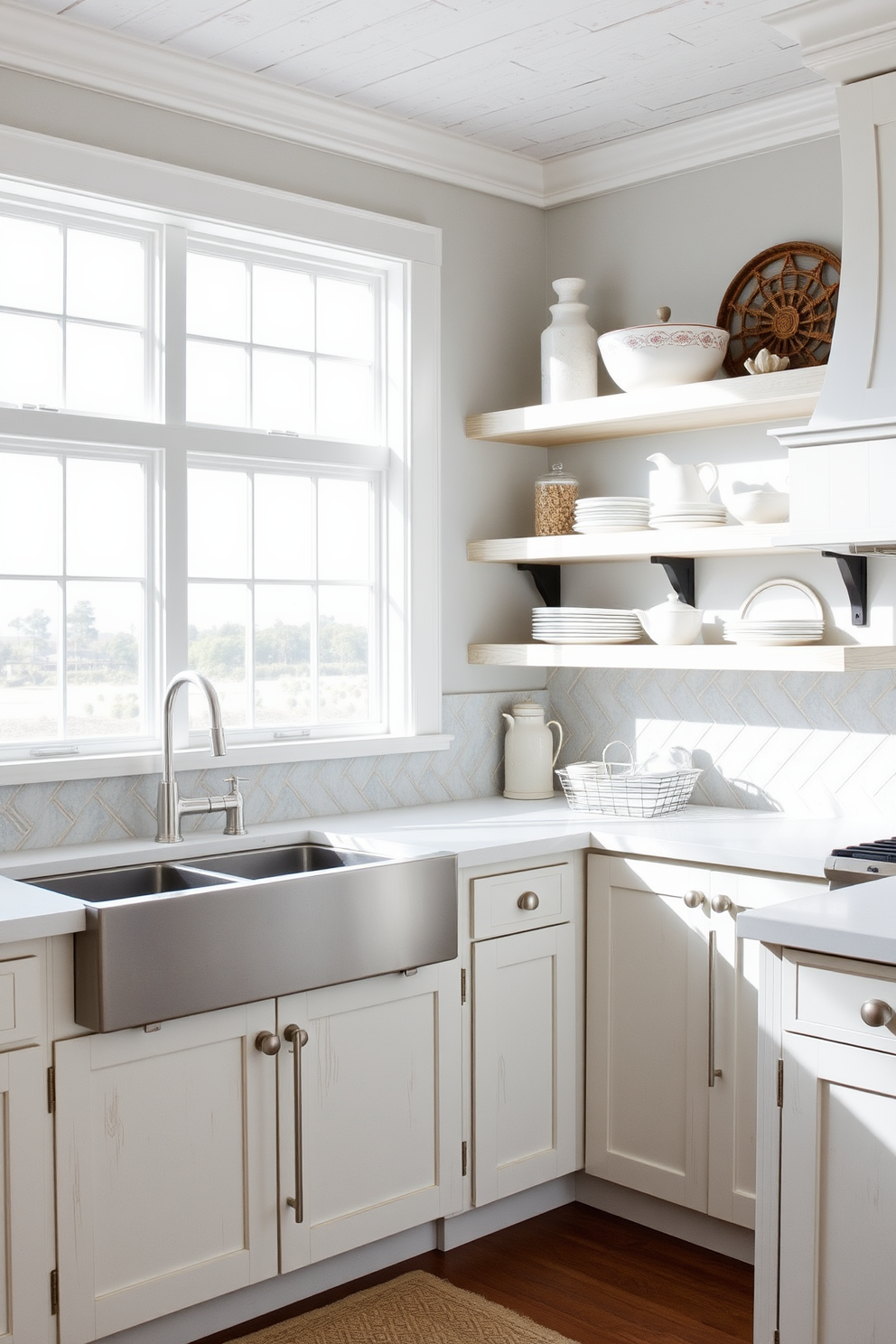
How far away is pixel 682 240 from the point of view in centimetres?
367

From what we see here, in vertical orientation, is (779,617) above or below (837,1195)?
above

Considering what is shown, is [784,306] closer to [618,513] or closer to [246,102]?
[618,513]

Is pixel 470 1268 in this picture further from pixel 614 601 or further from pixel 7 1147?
pixel 614 601

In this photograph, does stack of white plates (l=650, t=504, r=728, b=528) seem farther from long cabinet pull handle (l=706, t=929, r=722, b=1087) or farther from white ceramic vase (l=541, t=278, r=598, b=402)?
long cabinet pull handle (l=706, t=929, r=722, b=1087)

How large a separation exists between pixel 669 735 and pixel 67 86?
223 cm

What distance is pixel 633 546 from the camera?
3467 mm

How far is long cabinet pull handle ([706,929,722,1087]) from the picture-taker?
2.96 m

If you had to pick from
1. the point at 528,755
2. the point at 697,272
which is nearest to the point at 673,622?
the point at 528,755

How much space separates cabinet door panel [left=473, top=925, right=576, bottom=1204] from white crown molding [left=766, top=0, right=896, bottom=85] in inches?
77.5

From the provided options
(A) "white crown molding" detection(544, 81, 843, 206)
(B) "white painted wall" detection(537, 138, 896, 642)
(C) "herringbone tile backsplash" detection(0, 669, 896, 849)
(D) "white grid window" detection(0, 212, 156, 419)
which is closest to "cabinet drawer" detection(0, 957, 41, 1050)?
(C) "herringbone tile backsplash" detection(0, 669, 896, 849)

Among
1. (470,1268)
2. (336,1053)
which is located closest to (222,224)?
(336,1053)

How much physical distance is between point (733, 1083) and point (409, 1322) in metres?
0.85

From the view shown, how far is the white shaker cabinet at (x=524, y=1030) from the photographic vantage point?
3020 millimetres

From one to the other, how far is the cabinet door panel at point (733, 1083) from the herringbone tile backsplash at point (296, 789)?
3.36ft
